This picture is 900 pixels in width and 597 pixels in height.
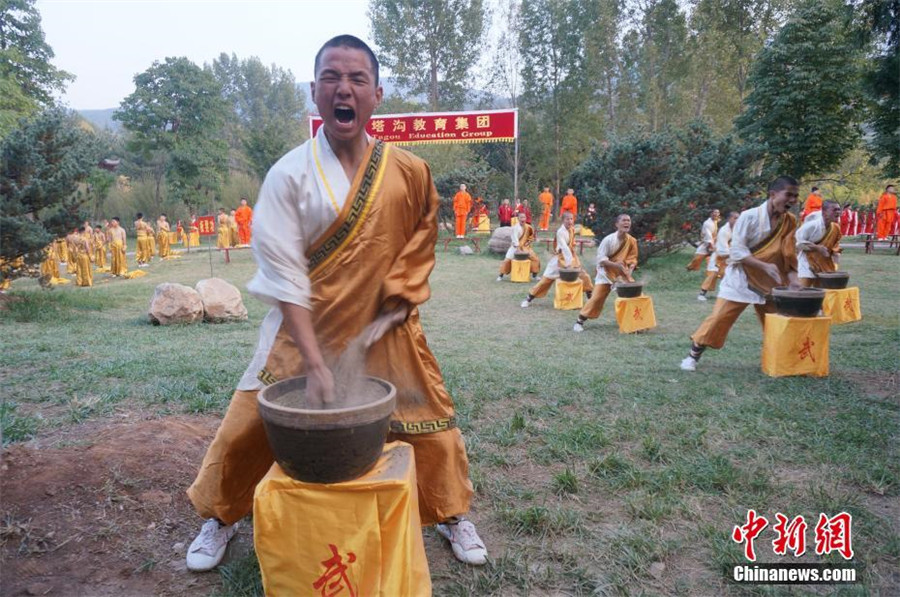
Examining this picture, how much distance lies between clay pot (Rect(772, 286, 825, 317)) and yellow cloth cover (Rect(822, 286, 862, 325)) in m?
3.82

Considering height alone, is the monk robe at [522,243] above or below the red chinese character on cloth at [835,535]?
above

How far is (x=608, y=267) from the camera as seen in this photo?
8836 millimetres

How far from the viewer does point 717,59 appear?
80.7 feet

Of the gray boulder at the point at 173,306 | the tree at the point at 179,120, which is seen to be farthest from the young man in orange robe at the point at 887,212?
the tree at the point at 179,120

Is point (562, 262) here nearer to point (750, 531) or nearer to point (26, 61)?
point (750, 531)

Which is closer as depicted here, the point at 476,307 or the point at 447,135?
the point at 476,307

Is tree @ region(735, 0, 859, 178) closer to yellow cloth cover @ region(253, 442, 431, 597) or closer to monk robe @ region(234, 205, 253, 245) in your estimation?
yellow cloth cover @ region(253, 442, 431, 597)

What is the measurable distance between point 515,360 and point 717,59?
23.8m

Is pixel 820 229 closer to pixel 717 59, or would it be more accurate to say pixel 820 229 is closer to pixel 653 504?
pixel 653 504

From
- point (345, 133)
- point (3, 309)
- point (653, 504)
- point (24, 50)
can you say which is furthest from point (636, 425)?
point (24, 50)

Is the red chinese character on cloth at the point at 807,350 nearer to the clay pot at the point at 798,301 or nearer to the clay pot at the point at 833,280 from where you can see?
the clay pot at the point at 798,301

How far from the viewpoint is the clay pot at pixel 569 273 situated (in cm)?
1077

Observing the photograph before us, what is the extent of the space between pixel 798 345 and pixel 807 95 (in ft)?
48.2

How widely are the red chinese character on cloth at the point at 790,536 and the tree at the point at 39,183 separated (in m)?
11.2
